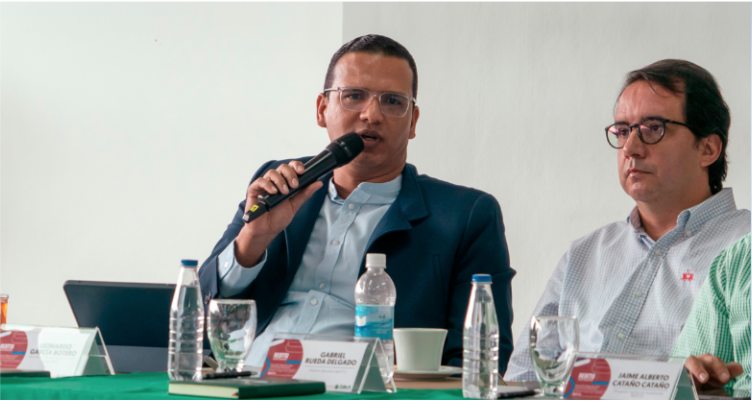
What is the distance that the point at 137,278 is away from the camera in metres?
3.30

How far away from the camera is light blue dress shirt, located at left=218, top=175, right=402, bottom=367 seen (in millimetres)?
1563

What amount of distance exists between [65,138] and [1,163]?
1.02 ft

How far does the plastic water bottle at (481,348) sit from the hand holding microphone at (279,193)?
55 cm

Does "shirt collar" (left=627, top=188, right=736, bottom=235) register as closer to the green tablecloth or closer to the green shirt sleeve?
the green shirt sleeve

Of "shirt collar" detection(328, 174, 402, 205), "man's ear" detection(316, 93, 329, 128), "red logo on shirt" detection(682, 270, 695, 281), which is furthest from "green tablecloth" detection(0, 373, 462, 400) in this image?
"man's ear" detection(316, 93, 329, 128)

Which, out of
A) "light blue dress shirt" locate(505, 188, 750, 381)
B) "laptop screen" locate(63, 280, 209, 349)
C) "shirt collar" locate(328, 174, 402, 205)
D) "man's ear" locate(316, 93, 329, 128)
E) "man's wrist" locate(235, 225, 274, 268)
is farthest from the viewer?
"man's ear" locate(316, 93, 329, 128)

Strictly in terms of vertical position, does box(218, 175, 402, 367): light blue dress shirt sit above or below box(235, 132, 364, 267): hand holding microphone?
below

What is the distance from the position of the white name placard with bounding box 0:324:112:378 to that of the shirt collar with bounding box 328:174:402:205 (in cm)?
81

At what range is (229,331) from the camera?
103 centimetres

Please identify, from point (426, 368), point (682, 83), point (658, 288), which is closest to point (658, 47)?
point (682, 83)

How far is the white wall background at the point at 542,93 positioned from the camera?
2512mm

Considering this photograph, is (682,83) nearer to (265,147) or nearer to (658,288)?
(658,288)

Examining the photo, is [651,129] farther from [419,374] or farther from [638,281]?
[419,374]

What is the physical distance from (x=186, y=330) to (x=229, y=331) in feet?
0.21
